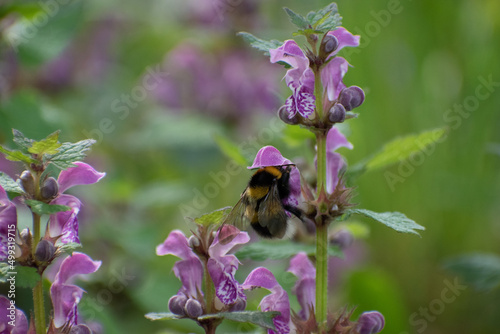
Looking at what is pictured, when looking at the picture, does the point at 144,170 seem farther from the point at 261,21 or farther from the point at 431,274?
the point at 431,274

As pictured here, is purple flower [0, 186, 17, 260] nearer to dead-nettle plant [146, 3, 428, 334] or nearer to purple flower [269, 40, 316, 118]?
dead-nettle plant [146, 3, 428, 334]

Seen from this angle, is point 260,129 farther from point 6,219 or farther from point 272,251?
point 6,219

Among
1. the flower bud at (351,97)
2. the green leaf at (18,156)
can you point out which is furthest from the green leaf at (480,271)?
the green leaf at (18,156)

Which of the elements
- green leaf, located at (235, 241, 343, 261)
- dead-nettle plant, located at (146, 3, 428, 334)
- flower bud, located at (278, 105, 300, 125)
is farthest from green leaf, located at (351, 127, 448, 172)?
flower bud, located at (278, 105, 300, 125)

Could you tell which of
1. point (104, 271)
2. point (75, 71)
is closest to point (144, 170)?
point (75, 71)

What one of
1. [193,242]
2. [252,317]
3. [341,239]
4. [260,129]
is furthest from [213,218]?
[260,129]

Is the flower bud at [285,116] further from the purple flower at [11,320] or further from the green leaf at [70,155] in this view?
the purple flower at [11,320]
